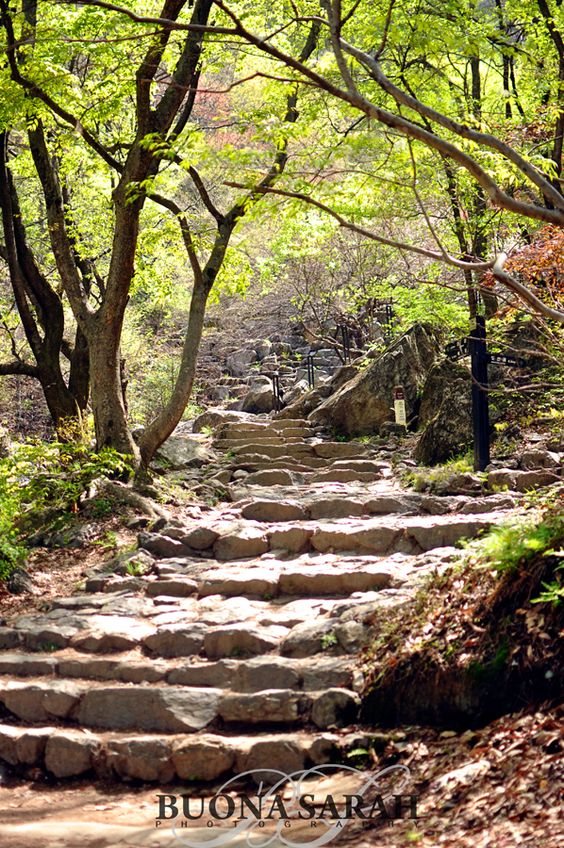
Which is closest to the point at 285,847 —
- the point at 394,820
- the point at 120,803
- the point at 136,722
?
the point at 394,820

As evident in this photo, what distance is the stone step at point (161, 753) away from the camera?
504 cm

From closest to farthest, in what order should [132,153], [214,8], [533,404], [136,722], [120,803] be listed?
[120,803] → [136,722] → [132,153] → [533,404] → [214,8]

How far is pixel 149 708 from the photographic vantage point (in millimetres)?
5816

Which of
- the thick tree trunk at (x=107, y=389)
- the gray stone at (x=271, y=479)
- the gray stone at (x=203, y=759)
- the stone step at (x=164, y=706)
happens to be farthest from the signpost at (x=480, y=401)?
the gray stone at (x=203, y=759)

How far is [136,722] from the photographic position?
5.80 m

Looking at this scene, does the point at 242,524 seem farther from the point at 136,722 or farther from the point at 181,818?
the point at 181,818

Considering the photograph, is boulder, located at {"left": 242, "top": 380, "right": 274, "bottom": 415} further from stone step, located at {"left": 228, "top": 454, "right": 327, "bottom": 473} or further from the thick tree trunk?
the thick tree trunk

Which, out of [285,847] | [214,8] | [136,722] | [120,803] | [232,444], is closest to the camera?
[285,847]

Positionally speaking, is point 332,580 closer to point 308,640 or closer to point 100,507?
point 308,640

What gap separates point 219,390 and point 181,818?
2264cm

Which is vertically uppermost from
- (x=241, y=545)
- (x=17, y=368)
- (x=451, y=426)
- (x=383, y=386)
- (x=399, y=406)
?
(x=17, y=368)

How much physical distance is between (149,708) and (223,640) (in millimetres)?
845

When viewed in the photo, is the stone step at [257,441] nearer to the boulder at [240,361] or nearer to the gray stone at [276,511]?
the gray stone at [276,511]

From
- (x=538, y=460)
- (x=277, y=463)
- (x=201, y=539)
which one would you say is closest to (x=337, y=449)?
(x=277, y=463)
